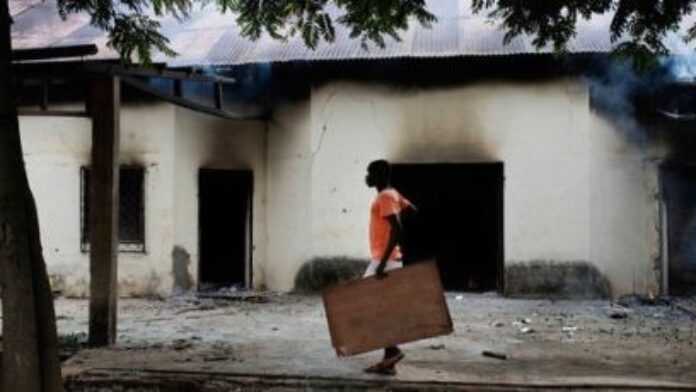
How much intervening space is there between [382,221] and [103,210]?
9.51 feet

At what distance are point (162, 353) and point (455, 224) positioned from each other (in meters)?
7.62

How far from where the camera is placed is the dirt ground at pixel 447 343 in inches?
235

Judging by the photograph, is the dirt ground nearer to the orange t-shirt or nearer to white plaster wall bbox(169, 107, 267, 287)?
the orange t-shirt

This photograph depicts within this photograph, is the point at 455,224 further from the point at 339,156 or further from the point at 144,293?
the point at 144,293

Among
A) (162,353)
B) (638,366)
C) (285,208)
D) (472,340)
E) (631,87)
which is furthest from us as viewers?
(285,208)

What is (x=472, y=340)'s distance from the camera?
777cm

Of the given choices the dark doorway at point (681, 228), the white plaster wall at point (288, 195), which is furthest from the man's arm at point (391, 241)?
the dark doorway at point (681, 228)

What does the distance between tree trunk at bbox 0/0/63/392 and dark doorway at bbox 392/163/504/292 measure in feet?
26.6

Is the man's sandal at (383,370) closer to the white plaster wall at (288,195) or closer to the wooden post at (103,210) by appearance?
the wooden post at (103,210)

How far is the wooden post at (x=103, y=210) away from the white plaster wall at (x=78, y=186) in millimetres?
4197

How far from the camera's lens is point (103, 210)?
7.13 m

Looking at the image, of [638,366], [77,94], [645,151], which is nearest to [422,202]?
[645,151]

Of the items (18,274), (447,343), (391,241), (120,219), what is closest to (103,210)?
(18,274)

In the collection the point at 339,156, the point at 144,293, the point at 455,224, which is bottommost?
the point at 144,293
